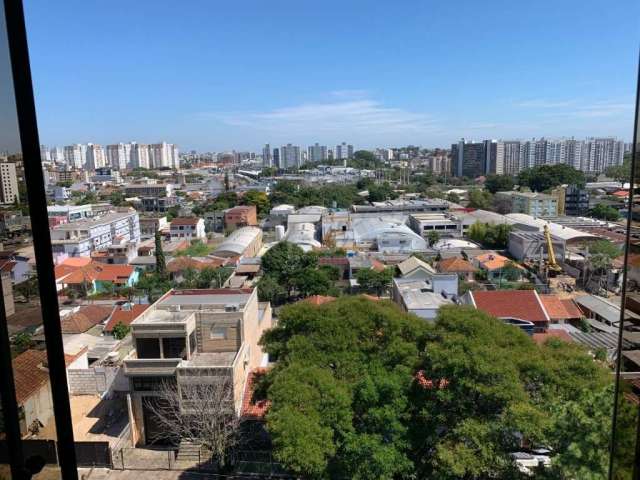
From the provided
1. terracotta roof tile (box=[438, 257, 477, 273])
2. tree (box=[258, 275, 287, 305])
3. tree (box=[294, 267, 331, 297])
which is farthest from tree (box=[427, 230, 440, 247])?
tree (box=[258, 275, 287, 305])

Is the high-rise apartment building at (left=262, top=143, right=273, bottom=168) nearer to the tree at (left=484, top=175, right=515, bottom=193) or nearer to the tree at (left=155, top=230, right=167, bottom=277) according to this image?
the tree at (left=484, top=175, right=515, bottom=193)

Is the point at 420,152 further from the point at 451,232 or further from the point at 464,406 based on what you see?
the point at 464,406

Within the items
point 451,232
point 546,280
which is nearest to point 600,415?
point 546,280

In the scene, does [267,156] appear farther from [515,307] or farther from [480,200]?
[515,307]

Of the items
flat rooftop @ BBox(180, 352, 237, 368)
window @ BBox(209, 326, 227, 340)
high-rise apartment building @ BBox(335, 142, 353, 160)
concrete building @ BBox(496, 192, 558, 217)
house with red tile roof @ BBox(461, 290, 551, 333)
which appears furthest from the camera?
high-rise apartment building @ BBox(335, 142, 353, 160)

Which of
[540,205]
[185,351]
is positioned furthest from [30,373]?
[540,205]

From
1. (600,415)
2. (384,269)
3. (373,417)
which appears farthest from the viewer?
(384,269)

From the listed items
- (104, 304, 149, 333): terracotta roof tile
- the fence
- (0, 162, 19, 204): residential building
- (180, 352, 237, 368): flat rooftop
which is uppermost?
(0, 162, 19, 204): residential building

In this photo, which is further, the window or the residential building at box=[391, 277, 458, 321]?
the residential building at box=[391, 277, 458, 321]
